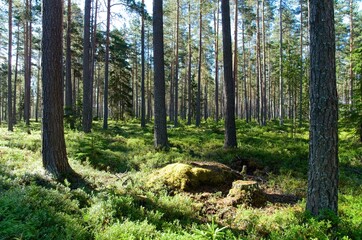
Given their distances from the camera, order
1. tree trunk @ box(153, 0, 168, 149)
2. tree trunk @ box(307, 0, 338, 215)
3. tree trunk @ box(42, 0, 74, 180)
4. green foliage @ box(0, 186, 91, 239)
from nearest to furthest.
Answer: green foliage @ box(0, 186, 91, 239) → tree trunk @ box(307, 0, 338, 215) → tree trunk @ box(42, 0, 74, 180) → tree trunk @ box(153, 0, 168, 149)

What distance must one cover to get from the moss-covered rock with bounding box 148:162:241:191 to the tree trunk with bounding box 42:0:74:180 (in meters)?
2.44

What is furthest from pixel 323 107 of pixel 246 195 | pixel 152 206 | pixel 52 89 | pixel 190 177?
pixel 52 89

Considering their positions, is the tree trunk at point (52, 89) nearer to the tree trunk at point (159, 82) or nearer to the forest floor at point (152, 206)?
the forest floor at point (152, 206)

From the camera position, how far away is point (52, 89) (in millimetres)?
6441

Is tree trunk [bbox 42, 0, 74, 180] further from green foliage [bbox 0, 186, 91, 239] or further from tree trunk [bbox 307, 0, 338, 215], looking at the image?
tree trunk [bbox 307, 0, 338, 215]

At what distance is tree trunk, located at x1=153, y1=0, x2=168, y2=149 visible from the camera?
11.1 metres

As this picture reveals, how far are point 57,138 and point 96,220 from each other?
120 inches

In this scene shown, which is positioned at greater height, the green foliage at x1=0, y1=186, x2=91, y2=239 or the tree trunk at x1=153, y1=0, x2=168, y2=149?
the tree trunk at x1=153, y1=0, x2=168, y2=149

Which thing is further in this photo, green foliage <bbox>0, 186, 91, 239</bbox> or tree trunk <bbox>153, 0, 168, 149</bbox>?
tree trunk <bbox>153, 0, 168, 149</bbox>

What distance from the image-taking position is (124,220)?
→ 455 centimetres

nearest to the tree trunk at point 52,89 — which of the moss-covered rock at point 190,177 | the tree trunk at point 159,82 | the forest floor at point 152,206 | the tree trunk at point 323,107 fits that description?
the forest floor at point 152,206

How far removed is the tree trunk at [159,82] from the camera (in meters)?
11.1

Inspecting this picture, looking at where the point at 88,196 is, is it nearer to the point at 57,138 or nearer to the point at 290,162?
the point at 57,138

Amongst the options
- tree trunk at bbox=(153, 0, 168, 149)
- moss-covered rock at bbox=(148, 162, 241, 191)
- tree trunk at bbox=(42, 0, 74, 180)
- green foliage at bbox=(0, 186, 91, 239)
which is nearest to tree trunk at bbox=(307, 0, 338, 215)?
moss-covered rock at bbox=(148, 162, 241, 191)
